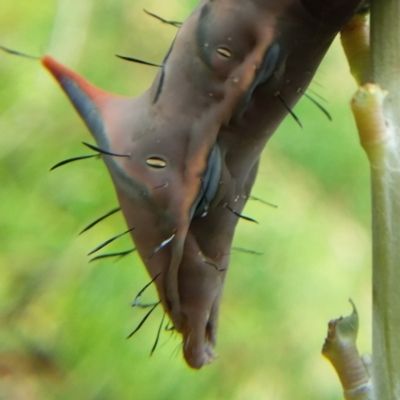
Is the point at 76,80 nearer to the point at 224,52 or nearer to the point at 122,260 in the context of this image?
the point at 224,52

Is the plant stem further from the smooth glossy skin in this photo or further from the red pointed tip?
the red pointed tip

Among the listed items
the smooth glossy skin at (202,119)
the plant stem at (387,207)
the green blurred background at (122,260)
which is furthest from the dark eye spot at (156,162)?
the green blurred background at (122,260)

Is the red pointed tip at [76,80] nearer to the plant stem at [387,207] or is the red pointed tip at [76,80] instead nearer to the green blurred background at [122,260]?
the plant stem at [387,207]

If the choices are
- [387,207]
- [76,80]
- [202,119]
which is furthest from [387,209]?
[76,80]

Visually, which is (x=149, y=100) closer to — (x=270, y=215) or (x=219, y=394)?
(x=219, y=394)

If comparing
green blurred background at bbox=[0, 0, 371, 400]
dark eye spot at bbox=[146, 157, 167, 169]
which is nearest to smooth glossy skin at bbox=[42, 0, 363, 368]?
dark eye spot at bbox=[146, 157, 167, 169]

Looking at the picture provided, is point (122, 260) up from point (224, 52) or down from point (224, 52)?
down

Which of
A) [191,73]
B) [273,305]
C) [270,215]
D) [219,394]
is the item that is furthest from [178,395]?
[191,73]
